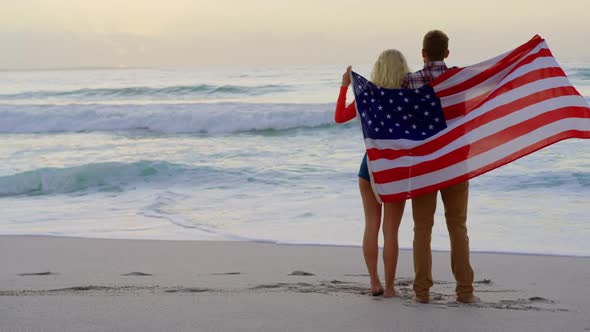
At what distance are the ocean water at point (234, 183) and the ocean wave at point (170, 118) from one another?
7 cm

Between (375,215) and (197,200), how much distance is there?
20.0ft

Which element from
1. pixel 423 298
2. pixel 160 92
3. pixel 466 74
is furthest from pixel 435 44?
pixel 160 92

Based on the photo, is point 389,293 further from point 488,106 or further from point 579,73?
point 579,73

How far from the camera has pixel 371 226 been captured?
16.6ft

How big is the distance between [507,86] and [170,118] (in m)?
20.2

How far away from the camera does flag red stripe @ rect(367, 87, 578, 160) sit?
15.9ft

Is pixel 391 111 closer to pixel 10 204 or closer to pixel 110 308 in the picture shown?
pixel 110 308

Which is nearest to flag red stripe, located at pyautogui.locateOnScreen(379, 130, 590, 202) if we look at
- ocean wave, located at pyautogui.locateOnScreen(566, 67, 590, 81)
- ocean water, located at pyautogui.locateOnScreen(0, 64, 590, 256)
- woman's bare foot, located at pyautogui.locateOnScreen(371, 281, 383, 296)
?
woman's bare foot, located at pyautogui.locateOnScreen(371, 281, 383, 296)

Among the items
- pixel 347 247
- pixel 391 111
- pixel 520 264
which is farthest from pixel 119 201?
pixel 391 111

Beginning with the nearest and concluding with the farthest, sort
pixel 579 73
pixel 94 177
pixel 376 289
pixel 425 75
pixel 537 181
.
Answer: pixel 425 75
pixel 376 289
pixel 537 181
pixel 94 177
pixel 579 73

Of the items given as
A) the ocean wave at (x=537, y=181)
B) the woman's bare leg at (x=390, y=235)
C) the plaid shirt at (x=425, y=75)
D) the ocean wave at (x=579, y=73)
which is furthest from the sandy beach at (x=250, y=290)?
the ocean wave at (x=579, y=73)

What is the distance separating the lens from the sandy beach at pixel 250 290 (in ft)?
14.2

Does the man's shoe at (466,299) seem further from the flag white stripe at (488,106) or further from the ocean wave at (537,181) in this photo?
the ocean wave at (537,181)

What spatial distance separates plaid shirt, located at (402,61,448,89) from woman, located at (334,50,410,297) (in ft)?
0.15
